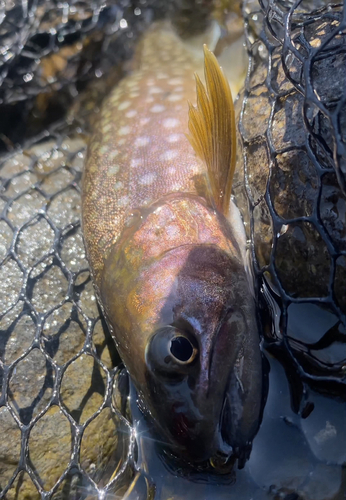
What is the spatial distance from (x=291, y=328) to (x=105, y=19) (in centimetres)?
316

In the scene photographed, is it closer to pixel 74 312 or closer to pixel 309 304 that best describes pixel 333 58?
pixel 309 304

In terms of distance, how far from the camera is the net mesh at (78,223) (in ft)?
6.14

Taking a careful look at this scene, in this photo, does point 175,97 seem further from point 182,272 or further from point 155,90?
point 182,272

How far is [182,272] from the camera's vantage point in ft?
6.39

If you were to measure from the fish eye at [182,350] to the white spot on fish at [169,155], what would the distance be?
4.05 feet

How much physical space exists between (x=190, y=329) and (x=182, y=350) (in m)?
0.11

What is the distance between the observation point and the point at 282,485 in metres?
1.85

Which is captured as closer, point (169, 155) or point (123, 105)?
point (169, 155)

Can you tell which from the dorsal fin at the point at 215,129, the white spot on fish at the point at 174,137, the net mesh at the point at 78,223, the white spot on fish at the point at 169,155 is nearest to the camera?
the net mesh at the point at 78,223

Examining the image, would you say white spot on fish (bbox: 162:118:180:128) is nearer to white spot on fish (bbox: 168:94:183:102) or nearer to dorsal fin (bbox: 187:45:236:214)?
white spot on fish (bbox: 168:94:183:102)

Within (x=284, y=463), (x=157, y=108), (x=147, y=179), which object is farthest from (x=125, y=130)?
(x=284, y=463)

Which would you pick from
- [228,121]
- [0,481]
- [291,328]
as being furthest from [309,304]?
[0,481]

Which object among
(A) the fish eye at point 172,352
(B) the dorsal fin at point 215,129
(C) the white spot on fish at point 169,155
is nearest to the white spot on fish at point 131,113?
(C) the white spot on fish at point 169,155

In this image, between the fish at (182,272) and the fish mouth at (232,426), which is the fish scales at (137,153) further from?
the fish mouth at (232,426)
